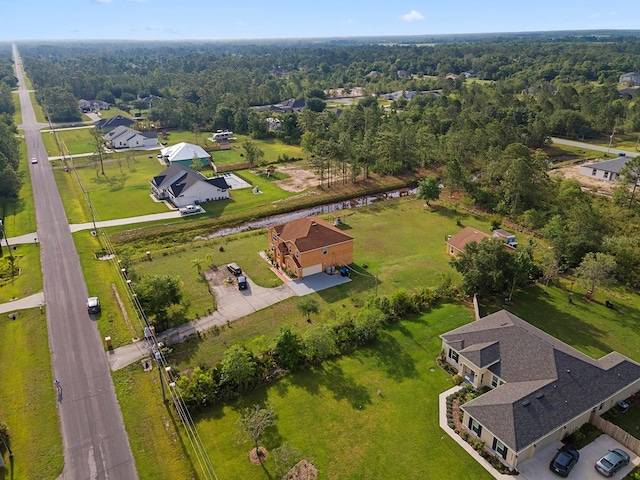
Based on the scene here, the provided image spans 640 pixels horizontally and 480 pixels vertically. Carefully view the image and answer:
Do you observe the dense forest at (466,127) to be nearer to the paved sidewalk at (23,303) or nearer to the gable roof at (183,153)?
the gable roof at (183,153)

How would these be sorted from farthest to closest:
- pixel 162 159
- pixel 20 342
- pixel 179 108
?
pixel 179 108, pixel 162 159, pixel 20 342

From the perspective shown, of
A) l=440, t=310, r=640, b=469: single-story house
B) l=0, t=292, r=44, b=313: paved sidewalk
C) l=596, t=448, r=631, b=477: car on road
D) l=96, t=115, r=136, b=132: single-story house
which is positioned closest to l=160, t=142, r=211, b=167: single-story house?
l=96, t=115, r=136, b=132: single-story house

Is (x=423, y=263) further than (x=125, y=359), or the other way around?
(x=423, y=263)

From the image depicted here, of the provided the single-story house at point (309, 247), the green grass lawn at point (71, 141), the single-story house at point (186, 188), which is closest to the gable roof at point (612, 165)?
the single-story house at point (309, 247)

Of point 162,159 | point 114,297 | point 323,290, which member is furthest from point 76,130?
point 323,290

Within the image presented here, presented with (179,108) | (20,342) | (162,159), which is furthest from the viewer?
(179,108)

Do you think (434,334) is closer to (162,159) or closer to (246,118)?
(162,159)

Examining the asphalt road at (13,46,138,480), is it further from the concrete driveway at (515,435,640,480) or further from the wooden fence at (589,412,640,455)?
the wooden fence at (589,412,640,455)
